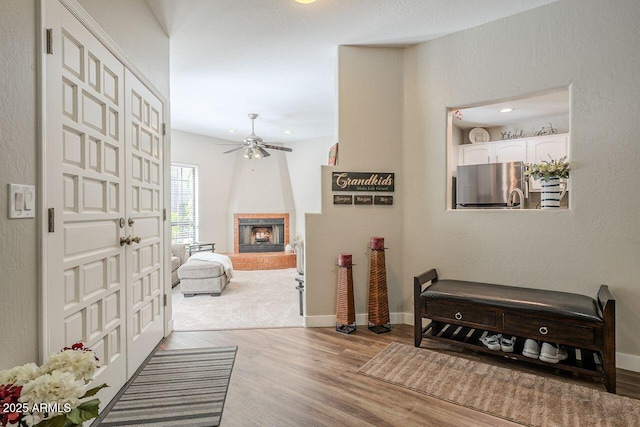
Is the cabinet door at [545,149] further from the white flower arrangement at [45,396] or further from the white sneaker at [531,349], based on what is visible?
the white flower arrangement at [45,396]

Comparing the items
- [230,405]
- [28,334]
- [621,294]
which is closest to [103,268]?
[28,334]

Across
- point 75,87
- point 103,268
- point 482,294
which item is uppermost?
point 75,87

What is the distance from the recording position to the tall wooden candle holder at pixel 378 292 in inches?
126

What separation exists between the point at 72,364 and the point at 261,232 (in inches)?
267

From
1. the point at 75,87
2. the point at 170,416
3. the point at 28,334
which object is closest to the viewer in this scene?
the point at 28,334

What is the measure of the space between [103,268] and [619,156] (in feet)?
12.2

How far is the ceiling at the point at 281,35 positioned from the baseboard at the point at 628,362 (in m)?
2.85

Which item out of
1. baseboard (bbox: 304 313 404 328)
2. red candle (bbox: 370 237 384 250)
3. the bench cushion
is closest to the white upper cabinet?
the bench cushion

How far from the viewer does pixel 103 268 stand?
199 centimetres

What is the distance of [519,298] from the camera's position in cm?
243

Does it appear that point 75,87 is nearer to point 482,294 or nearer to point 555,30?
point 482,294

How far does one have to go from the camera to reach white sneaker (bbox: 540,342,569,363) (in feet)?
7.64

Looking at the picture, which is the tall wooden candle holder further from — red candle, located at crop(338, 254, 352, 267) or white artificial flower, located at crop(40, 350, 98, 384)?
white artificial flower, located at crop(40, 350, 98, 384)

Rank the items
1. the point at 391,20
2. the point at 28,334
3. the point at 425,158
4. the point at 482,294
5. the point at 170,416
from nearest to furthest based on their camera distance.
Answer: the point at 28,334 → the point at 170,416 → the point at 482,294 → the point at 391,20 → the point at 425,158
